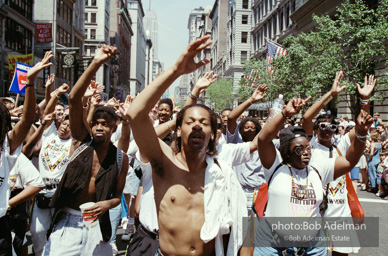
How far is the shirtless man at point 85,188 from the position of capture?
11.6 ft

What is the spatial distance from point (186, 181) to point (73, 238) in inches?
56.1

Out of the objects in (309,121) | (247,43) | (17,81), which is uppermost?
(247,43)

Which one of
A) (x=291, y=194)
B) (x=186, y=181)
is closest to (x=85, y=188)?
(x=186, y=181)

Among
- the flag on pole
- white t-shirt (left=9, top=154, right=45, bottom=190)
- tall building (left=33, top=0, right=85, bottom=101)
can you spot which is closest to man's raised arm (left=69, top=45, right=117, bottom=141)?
white t-shirt (left=9, top=154, right=45, bottom=190)

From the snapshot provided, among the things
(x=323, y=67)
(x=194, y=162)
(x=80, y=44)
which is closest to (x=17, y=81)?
(x=194, y=162)

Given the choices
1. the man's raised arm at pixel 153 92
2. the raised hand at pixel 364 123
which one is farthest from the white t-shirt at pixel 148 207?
the raised hand at pixel 364 123

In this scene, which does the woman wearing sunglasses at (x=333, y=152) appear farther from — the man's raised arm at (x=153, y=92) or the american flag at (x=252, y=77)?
the american flag at (x=252, y=77)

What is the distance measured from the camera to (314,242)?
12.4 ft

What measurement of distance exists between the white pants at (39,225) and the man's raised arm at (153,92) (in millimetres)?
2576

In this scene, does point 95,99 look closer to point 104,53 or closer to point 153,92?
point 104,53

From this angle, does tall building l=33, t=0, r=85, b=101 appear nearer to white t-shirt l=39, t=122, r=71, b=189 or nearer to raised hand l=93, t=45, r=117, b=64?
white t-shirt l=39, t=122, r=71, b=189

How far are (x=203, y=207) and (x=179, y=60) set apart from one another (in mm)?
1113

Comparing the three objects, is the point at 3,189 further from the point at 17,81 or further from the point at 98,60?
the point at 17,81

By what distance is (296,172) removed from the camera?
12.5ft
